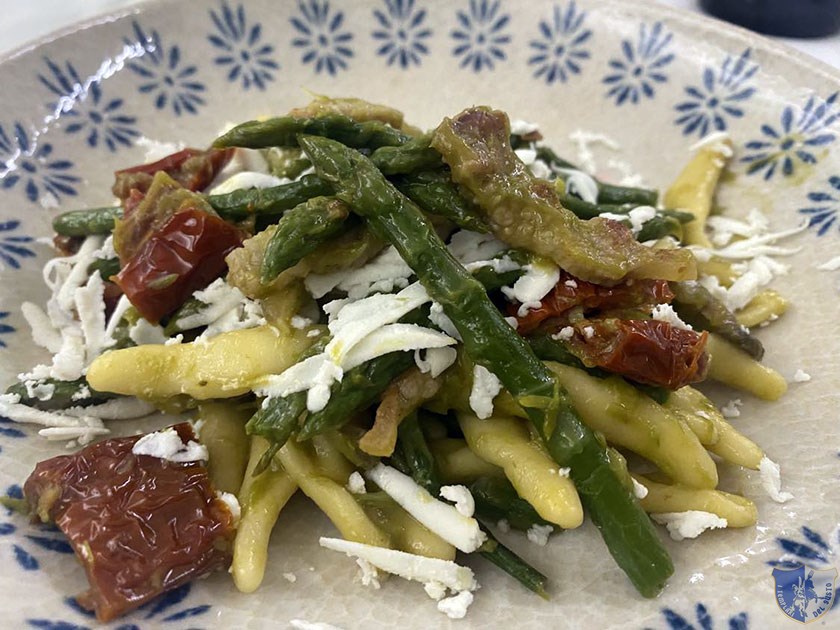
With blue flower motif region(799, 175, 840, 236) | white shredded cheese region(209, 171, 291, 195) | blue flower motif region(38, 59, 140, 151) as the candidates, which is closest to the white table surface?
blue flower motif region(38, 59, 140, 151)

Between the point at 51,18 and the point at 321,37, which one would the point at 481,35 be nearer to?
the point at 321,37

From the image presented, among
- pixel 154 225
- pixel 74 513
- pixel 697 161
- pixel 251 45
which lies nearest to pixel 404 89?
pixel 251 45

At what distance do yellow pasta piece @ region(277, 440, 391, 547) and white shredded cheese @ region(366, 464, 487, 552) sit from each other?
0.11m

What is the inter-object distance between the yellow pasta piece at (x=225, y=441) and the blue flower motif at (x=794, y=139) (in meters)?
2.52

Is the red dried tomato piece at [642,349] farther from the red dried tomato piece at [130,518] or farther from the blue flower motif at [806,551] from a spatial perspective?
the red dried tomato piece at [130,518]

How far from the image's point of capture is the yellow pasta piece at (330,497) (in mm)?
2287

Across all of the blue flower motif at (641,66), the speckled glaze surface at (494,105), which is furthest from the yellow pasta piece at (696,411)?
the blue flower motif at (641,66)

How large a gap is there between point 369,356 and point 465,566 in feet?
2.35

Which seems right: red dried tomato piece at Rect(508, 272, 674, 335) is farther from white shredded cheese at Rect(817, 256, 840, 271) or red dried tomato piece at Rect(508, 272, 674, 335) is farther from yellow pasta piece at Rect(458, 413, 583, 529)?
white shredded cheese at Rect(817, 256, 840, 271)

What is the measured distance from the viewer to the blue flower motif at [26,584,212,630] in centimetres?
204

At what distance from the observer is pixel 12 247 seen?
316 cm

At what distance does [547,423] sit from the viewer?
7.05 ft

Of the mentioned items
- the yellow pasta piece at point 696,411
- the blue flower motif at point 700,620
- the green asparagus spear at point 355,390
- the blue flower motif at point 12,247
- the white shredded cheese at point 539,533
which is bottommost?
the white shredded cheese at point 539,533

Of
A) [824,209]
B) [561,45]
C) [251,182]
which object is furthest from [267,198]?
[824,209]
